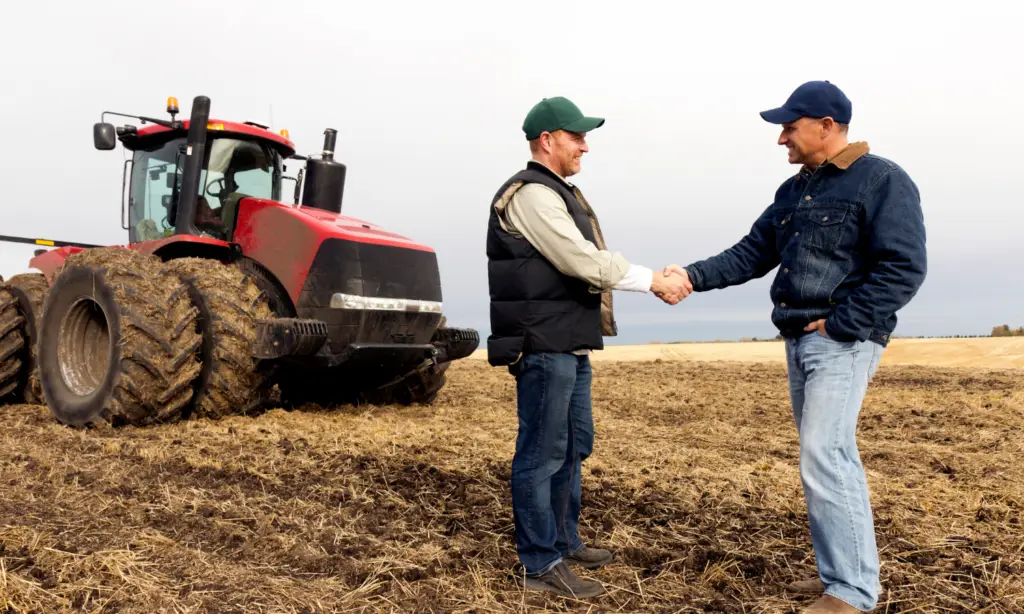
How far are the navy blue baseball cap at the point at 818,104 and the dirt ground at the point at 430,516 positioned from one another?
2.00 m

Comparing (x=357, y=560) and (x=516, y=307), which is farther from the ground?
(x=516, y=307)

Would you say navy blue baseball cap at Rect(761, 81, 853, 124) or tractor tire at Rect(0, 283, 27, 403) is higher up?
navy blue baseball cap at Rect(761, 81, 853, 124)

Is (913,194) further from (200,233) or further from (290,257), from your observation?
(200,233)

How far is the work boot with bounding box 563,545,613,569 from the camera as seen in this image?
12.6 feet

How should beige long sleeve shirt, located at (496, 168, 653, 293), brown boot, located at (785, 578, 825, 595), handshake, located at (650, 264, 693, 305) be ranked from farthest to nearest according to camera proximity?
handshake, located at (650, 264, 693, 305) < brown boot, located at (785, 578, 825, 595) < beige long sleeve shirt, located at (496, 168, 653, 293)

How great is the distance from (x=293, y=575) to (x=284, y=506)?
1.15 m

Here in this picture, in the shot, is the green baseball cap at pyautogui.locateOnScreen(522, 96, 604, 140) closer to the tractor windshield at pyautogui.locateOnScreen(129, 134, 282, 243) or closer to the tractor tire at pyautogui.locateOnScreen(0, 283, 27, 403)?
the tractor windshield at pyautogui.locateOnScreen(129, 134, 282, 243)

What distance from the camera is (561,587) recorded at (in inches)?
137

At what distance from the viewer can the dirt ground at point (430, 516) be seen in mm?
3504

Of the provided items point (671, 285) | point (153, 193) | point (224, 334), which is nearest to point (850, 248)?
point (671, 285)

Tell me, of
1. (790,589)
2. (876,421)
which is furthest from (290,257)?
(876,421)

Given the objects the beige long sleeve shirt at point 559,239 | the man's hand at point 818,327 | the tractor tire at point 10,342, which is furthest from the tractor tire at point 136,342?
the man's hand at point 818,327

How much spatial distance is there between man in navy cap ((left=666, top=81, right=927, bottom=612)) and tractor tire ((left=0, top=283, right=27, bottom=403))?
8447 mm

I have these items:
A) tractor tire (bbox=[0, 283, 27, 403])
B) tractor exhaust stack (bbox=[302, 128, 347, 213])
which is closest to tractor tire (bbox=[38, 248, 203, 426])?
tractor tire (bbox=[0, 283, 27, 403])
